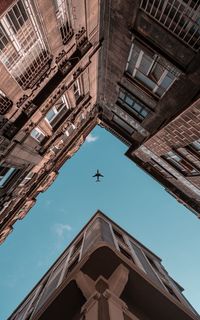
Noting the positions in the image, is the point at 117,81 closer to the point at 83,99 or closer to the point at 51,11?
the point at 83,99

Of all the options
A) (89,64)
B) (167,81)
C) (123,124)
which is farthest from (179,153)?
(123,124)

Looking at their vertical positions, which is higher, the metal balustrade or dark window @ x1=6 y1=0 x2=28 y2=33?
the metal balustrade

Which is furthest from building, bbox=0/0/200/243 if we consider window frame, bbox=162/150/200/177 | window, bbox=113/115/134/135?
window, bbox=113/115/134/135

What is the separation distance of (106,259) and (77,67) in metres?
9.97

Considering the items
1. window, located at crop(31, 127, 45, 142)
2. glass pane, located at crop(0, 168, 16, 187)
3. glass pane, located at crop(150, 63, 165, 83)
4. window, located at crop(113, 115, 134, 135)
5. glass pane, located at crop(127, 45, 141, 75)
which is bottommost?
glass pane, located at crop(0, 168, 16, 187)

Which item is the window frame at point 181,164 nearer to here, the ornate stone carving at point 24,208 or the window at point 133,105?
the window at point 133,105

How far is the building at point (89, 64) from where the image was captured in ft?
33.2

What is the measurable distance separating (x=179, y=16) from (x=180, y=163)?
8.85 m

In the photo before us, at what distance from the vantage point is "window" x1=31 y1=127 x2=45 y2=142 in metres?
16.7

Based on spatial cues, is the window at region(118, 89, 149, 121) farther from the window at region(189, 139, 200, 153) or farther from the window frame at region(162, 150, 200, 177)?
the window at region(189, 139, 200, 153)

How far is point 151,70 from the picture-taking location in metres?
13.2

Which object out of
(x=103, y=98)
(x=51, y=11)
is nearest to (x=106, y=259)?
(x=51, y=11)

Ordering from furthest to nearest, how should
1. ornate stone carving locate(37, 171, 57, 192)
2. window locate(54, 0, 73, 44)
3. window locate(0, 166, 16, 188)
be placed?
ornate stone carving locate(37, 171, 57, 192), window locate(0, 166, 16, 188), window locate(54, 0, 73, 44)

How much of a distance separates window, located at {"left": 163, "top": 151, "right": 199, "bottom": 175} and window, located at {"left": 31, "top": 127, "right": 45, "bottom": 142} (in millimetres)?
7695
